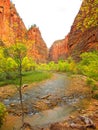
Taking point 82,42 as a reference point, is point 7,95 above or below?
below

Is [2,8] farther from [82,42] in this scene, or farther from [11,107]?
[11,107]

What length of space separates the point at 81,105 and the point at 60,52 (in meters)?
155

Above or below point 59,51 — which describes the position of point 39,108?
below

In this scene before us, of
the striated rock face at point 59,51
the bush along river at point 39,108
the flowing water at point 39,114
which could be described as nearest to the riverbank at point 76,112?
the bush along river at point 39,108

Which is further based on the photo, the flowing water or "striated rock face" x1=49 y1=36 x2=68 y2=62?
"striated rock face" x1=49 y1=36 x2=68 y2=62

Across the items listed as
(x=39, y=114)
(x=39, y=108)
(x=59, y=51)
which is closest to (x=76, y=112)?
(x=39, y=114)

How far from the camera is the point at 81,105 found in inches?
954

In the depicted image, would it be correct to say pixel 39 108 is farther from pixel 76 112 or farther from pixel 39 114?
pixel 76 112

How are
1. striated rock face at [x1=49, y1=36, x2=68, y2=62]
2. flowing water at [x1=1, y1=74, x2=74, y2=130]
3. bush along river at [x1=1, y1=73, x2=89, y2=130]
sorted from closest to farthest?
1. flowing water at [x1=1, y1=74, x2=74, y2=130]
2. bush along river at [x1=1, y1=73, x2=89, y2=130]
3. striated rock face at [x1=49, y1=36, x2=68, y2=62]

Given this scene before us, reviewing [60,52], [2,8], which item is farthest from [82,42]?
[60,52]

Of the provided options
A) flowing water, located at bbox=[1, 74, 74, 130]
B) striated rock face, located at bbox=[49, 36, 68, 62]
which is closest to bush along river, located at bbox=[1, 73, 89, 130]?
flowing water, located at bbox=[1, 74, 74, 130]

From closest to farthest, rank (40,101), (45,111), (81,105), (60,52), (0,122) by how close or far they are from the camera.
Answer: (0,122)
(45,111)
(81,105)
(40,101)
(60,52)

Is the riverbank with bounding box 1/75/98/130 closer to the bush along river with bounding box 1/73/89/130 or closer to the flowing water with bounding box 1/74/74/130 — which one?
the bush along river with bounding box 1/73/89/130

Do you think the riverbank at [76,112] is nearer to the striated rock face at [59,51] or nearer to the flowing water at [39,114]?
the flowing water at [39,114]
